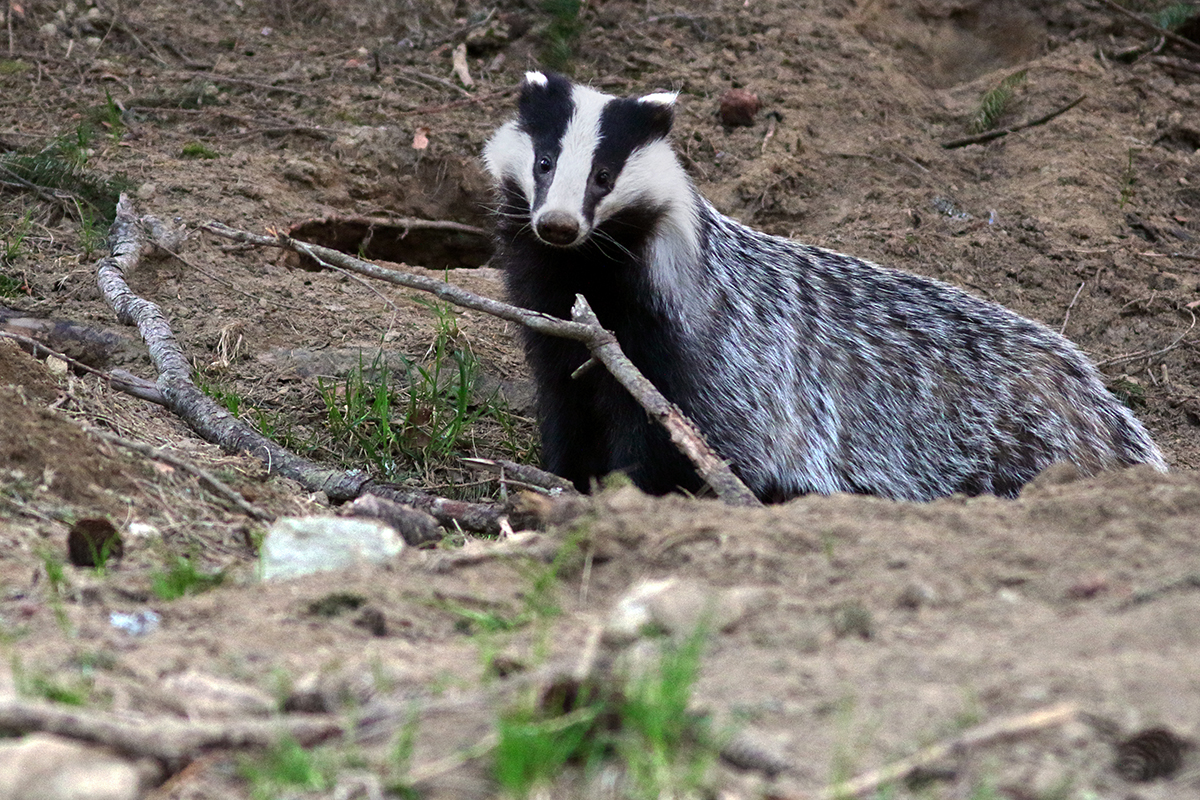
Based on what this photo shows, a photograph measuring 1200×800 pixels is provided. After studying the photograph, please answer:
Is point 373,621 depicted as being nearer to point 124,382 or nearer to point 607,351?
point 607,351

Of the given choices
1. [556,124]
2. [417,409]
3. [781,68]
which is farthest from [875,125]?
[417,409]

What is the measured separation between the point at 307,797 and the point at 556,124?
3032 millimetres

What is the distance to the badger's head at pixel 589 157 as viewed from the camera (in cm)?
405

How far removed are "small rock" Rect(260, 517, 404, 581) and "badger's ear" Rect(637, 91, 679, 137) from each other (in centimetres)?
223

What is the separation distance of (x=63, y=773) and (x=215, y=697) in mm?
285

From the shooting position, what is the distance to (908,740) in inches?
64.9

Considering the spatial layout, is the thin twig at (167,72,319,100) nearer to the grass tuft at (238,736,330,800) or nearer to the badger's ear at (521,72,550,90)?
the badger's ear at (521,72,550,90)

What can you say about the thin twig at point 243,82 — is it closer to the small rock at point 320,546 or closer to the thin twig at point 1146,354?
the thin twig at point 1146,354

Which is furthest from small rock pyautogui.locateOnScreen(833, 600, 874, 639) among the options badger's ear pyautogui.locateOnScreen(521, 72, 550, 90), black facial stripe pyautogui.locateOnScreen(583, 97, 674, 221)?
badger's ear pyautogui.locateOnScreen(521, 72, 550, 90)

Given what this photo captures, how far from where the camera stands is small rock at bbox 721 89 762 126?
6.39m

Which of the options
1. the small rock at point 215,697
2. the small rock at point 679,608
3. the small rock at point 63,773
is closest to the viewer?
the small rock at point 63,773

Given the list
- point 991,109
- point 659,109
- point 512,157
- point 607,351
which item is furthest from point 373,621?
point 991,109

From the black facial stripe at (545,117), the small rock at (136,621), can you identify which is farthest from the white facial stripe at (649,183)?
the small rock at (136,621)

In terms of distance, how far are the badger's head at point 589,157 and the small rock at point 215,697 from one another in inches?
90.9
